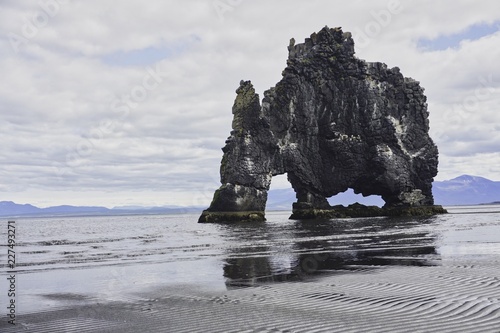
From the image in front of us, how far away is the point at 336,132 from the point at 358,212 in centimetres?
1800

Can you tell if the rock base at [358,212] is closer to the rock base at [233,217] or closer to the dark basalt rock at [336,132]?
the dark basalt rock at [336,132]

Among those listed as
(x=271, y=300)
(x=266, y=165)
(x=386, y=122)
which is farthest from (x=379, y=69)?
(x=271, y=300)

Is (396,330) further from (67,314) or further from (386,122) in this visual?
(386,122)

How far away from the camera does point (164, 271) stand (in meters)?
25.7

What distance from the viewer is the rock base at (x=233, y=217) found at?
96.4m

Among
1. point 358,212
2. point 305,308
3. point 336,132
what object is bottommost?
point 305,308

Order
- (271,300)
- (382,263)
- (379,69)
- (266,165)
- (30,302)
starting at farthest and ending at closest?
(379,69) → (266,165) → (382,263) → (30,302) → (271,300)

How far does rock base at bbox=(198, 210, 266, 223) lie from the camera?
96.4 metres

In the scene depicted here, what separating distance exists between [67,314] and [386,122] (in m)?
102

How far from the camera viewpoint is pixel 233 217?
3792 inches

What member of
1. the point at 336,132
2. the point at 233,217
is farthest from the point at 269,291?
the point at 336,132

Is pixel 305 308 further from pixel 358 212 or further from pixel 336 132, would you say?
pixel 336 132

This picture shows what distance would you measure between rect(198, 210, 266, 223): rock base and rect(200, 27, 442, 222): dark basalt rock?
1074mm

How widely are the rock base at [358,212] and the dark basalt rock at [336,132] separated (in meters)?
0.27
